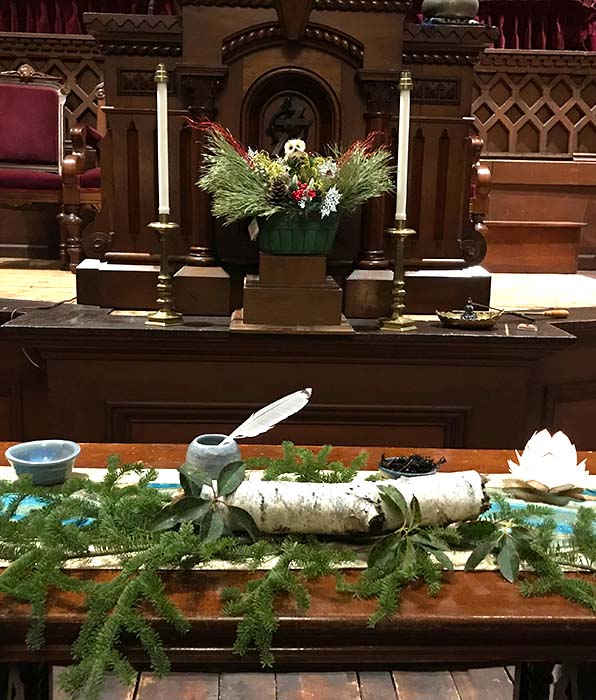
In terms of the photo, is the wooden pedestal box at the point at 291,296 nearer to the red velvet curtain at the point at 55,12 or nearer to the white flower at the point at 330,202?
the white flower at the point at 330,202

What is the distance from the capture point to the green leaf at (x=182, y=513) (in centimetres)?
113

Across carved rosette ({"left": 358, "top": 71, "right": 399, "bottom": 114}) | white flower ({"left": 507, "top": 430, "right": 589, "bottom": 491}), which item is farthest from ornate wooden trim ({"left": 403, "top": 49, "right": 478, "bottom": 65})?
white flower ({"left": 507, "top": 430, "right": 589, "bottom": 491})

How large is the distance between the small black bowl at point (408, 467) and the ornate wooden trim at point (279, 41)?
166cm

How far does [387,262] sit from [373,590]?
1.89m

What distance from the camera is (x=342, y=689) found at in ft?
7.20

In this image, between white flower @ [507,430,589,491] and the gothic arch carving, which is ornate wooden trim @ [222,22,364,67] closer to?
the gothic arch carving

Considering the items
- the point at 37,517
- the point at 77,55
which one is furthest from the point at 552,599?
the point at 77,55

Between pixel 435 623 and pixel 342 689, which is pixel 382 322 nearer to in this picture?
pixel 342 689

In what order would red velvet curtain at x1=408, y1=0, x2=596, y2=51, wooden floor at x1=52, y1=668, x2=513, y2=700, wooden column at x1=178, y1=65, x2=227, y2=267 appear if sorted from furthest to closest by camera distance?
red velvet curtain at x1=408, y1=0, x2=596, y2=51, wooden column at x1=178, y1=65, x2=227, y2=267, wooden floor at x1=52, y1=668, x2=513, y2=700

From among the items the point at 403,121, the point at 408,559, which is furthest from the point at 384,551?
the point at 403,121

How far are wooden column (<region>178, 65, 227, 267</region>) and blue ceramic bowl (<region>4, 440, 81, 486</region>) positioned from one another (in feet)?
4.67

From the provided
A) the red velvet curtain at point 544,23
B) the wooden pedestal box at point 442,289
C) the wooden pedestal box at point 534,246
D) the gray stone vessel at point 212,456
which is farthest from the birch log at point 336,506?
the red velvet curtain at point 544,23

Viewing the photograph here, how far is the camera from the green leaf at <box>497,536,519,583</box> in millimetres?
1092

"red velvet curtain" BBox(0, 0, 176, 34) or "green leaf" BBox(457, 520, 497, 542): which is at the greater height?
"red velvet curtain" BBox(0, 0, 176, 34)
